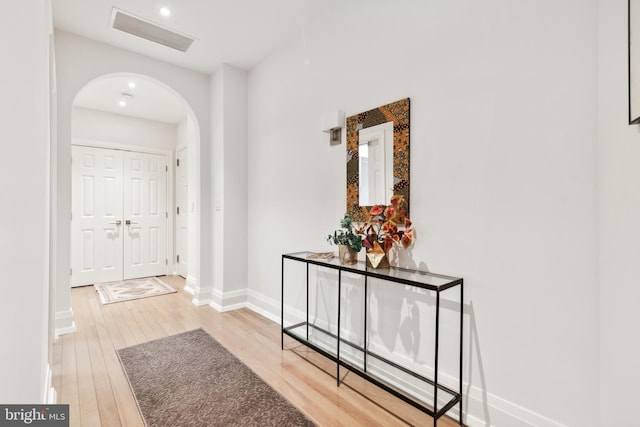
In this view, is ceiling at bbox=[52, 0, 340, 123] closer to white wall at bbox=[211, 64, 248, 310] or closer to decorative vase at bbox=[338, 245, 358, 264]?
white wall at bbox=[211, 64, 248, 310]

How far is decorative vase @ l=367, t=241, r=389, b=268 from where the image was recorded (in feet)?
6.29

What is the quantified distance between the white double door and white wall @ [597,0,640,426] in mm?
5611

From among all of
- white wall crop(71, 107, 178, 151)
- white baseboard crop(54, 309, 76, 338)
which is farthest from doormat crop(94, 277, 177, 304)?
white wall crop(71, 107, 178, 151)

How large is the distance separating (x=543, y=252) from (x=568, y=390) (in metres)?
0.59

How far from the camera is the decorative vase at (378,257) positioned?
1918 millimetres

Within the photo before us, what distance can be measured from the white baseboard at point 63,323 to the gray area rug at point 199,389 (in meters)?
0.80

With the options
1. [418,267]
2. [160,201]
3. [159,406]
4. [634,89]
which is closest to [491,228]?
[418,267]

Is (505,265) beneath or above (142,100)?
beneath

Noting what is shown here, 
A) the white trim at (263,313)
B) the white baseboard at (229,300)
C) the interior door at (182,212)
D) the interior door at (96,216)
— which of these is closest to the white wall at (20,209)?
the white trim at (263,313)

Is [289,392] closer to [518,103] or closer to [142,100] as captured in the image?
[518,103]

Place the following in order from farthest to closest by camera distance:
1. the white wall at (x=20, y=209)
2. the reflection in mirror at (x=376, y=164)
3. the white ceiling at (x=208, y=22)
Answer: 1. the white ceiling at (x=208, y=22)
2. the reflection in mirror at (x=376, y=164)
3. the white wall at (x=20, y=209)

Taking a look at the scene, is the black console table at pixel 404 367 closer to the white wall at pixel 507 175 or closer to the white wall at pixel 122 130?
the white wall at pixel 507 175

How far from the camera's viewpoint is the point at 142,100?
Answer: 174 inches
